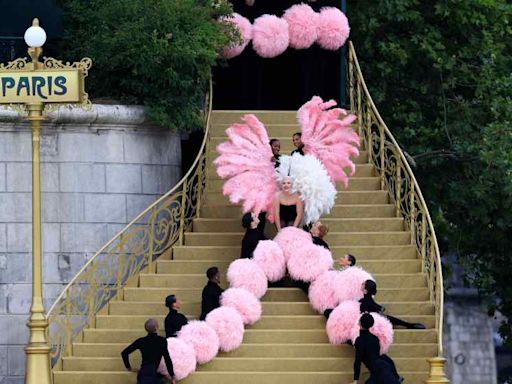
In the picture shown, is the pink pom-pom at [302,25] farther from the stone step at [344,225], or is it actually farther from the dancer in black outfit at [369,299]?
the dancer in black outfit at [369,299]

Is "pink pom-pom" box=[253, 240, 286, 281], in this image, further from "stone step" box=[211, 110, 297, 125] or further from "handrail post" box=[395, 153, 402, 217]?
"stone step" box=[211, 110, 297, 125]

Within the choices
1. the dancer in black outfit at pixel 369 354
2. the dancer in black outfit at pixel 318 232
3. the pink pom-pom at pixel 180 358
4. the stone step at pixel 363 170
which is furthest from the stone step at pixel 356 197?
the dancer in black outfit at pixel 369 354

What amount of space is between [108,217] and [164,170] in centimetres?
132

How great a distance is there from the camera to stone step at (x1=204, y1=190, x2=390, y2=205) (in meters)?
32.8

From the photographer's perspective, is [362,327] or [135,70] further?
[135,70]

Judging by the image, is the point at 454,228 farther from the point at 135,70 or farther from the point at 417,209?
the point at 135,70

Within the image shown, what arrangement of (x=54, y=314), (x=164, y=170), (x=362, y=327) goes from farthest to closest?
(x=164, y=170) → (x=54, y=314) → (x=362, y=327)

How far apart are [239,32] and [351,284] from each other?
5.90m

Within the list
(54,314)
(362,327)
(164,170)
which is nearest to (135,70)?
(164,170)

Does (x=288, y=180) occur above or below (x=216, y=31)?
below

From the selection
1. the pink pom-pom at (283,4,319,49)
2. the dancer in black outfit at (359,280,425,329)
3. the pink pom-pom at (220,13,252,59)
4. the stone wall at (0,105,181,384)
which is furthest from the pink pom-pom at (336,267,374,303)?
the pink pom-pom at (283,4,319,49)

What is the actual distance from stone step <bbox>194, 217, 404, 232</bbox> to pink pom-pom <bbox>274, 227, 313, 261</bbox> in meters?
1.30

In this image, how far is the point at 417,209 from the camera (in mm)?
33781

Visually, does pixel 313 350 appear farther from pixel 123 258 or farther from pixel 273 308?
pixel 123 258
